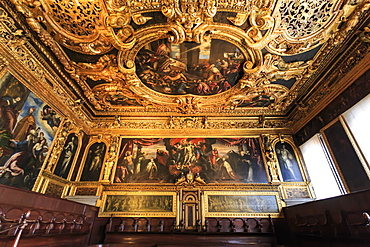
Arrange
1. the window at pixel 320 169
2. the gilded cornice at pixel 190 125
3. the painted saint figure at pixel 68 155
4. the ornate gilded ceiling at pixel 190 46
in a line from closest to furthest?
the ornate gilded ceiling at pixel 190 46 < the window at pixel 320 169 < the painted saint figure at pixel 68 155 < the gilded cornice at pixel 190 125

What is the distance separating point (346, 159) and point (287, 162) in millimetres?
2371

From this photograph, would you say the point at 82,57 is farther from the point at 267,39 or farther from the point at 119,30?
the point at 267,39

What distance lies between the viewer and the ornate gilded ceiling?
176 inches

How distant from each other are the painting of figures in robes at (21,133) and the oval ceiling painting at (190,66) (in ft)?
11.8

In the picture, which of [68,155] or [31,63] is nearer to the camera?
[31,63]

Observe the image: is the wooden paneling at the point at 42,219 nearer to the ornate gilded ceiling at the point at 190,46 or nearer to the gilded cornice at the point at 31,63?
the gilded cornice at the point at 31,63

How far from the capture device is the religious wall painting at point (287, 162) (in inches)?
288

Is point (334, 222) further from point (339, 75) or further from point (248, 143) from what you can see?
point (339, 75)

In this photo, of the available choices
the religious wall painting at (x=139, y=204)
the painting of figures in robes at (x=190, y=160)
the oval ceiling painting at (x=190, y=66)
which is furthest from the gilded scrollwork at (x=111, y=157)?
the oval ceiling painting at (x=190, y=66)

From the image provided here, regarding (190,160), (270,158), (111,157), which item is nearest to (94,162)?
(111,157)

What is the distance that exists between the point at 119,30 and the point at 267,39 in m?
4.45

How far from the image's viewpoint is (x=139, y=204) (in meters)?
6.91

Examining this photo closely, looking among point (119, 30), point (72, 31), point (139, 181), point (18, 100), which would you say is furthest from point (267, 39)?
point (18, 100)

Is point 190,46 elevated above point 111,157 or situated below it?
above
